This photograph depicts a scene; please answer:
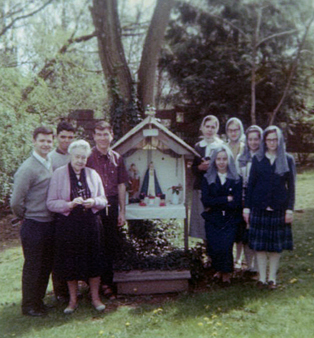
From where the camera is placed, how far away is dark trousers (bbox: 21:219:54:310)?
429 centimetres

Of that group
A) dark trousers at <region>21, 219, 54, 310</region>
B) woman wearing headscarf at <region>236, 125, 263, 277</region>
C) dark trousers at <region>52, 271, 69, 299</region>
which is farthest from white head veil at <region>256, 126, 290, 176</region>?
dark trousers at <region>52, 271, 69, 299</region>

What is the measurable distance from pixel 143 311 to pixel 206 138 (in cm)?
219

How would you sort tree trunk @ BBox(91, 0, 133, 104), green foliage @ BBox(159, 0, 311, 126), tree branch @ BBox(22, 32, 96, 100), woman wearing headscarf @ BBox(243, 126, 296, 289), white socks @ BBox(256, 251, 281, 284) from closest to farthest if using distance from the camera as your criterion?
Result: woman wearing headscarf @ BBox(243, 126, 296, 289)
white socks @ BBox(256, 251, 281, 284)
tree trunk @ BBox(91, 0, 133, 104)
tree branch @ BBox(22, 32, 96, 100)
green foliage @ BBox(159, 0, 311, 126)

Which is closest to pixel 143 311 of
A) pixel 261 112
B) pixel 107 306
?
pixel 107 306

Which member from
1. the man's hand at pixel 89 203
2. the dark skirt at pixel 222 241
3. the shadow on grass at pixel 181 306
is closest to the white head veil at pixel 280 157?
the dark skirt at pixel 222 241

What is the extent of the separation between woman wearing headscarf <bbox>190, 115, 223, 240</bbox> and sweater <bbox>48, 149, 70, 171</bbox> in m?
1.60

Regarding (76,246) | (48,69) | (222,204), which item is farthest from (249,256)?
(48,69)

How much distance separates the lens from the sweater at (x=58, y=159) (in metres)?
4.55

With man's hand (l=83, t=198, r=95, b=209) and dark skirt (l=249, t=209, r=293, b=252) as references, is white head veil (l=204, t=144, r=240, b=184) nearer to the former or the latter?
dark skirt (l=249, t=209, r=293, b=252)

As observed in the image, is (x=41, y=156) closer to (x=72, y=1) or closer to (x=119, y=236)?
(x=119, y=236)

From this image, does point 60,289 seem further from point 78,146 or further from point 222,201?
point 222,201

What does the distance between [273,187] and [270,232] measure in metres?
0.50

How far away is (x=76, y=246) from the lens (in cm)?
426

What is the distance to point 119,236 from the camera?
17.9 feet
